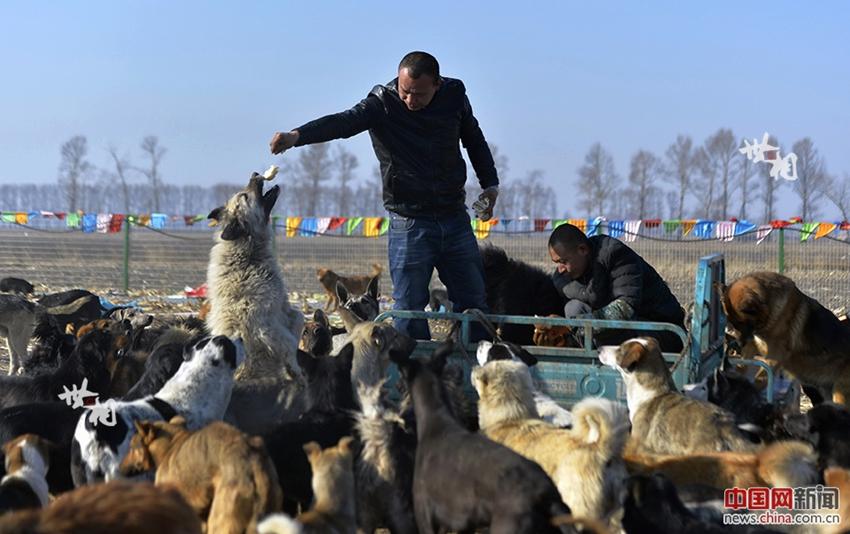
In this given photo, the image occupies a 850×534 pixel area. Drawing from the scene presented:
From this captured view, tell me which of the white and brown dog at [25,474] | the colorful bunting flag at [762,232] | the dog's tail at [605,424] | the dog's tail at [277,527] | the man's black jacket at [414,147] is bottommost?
the white and brown dog at [25,474]

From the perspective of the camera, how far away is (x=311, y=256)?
76.6ft

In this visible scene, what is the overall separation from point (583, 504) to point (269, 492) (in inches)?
52.9

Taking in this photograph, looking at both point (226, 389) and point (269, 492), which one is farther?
point (226, 389)

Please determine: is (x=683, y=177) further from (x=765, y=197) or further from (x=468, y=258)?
Result: (x=468, y=258)

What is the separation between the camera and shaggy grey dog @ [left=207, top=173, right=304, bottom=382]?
7.20m

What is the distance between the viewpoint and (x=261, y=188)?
761 cm

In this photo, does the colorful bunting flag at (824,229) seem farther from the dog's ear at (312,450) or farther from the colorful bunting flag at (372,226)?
the dog's ear at (312,450)

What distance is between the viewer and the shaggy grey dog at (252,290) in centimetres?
720

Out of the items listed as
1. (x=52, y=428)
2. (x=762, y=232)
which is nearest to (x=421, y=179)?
(x=52, y=428)

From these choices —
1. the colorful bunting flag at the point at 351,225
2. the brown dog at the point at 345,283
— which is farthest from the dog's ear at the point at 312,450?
the colorful bunting flag at the point at 351,225

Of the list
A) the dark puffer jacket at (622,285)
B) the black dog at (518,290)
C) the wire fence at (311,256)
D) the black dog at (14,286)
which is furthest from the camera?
the wire fence at (311,256)

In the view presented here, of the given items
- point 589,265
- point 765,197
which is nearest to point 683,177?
point 765,197

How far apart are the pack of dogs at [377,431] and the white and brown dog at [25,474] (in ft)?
0.03

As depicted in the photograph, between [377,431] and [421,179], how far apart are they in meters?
2.65
